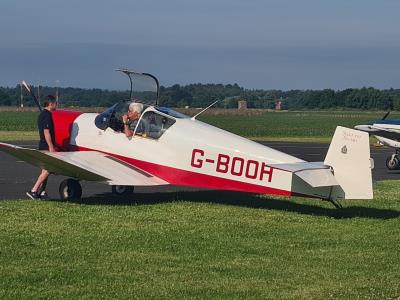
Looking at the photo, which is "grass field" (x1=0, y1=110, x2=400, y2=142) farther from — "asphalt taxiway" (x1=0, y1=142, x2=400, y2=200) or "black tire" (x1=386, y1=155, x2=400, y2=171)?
"black tire" (x1=386, y1=155, x2=400, y2=171)

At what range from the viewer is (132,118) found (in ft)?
39.4

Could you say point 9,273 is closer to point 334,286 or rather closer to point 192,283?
point 192,283

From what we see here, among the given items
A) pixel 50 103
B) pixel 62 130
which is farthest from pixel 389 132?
pixel 50 103

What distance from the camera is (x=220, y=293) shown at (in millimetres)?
6195

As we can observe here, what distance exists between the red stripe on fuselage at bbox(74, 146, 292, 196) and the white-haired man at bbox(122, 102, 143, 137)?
436 millimetres

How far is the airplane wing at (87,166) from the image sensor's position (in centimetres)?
1081

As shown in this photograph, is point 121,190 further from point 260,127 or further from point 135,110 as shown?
point 260,127

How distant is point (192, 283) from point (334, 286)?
1.23 m

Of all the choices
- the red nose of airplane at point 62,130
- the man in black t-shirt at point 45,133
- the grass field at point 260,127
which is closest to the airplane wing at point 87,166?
the man in black t-shirt at point 45,133

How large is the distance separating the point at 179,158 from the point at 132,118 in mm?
1203

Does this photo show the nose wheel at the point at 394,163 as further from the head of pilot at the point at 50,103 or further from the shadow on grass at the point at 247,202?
the head of pilot at the point at 50,103

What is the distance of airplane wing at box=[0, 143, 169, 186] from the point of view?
426 inches

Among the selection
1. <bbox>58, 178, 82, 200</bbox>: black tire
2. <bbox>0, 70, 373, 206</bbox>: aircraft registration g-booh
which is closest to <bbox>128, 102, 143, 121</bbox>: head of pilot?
<bbox>0, 70, 373, 206</bbox>: aircraft registration g-booh

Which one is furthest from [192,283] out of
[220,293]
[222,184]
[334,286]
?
[222,184]
